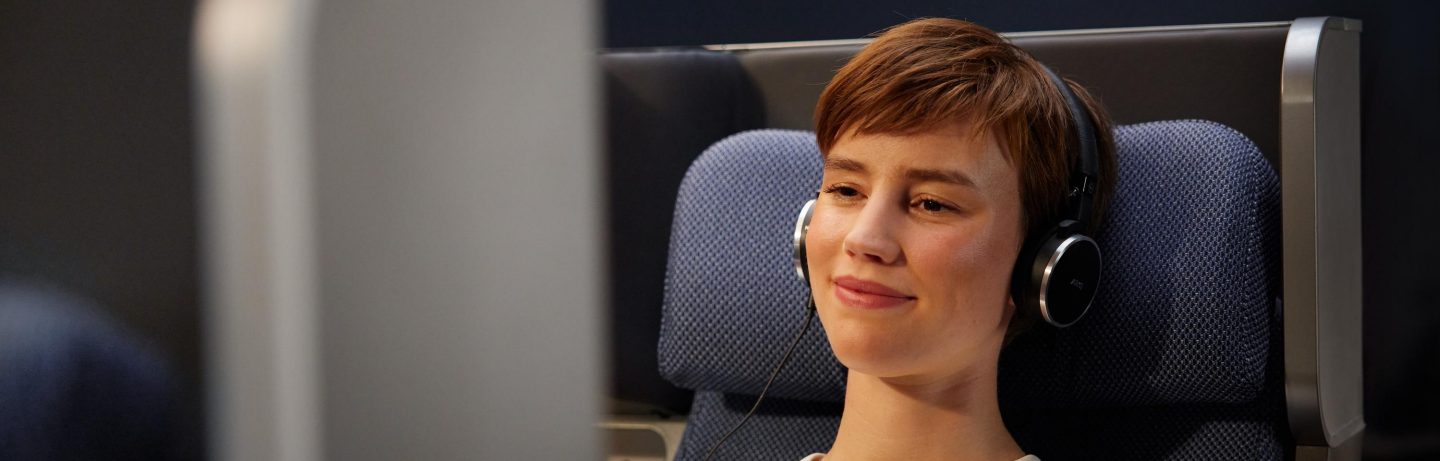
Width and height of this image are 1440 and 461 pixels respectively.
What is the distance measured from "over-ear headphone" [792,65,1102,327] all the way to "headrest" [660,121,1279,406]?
11cm

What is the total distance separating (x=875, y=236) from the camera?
3.40 ft

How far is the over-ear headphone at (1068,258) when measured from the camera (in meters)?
1.05

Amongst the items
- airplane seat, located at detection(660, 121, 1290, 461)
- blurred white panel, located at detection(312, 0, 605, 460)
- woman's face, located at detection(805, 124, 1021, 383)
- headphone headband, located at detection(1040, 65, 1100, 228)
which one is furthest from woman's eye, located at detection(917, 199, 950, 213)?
blurred white panel, located at detection(312, 0, 605, 460)

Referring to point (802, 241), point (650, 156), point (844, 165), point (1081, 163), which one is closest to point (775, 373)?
point (802, 241)

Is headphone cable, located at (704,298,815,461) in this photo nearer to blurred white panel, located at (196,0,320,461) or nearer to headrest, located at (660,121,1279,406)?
headrest, located at (660,121,1279,406)

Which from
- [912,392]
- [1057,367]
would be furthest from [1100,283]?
[912,392]

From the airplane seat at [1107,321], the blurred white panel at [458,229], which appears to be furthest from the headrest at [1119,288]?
the blurred white panel at [458,229]

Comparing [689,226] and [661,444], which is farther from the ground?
[689,226]

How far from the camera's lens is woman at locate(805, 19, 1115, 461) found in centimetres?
105

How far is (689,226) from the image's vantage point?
1.36m

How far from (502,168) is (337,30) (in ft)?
0.10

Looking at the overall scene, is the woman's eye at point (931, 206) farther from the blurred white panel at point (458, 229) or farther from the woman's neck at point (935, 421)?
the blurred white panel at point (458, 229)

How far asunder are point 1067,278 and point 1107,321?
0.48 feet

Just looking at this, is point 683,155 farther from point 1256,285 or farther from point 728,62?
point 1256,285
